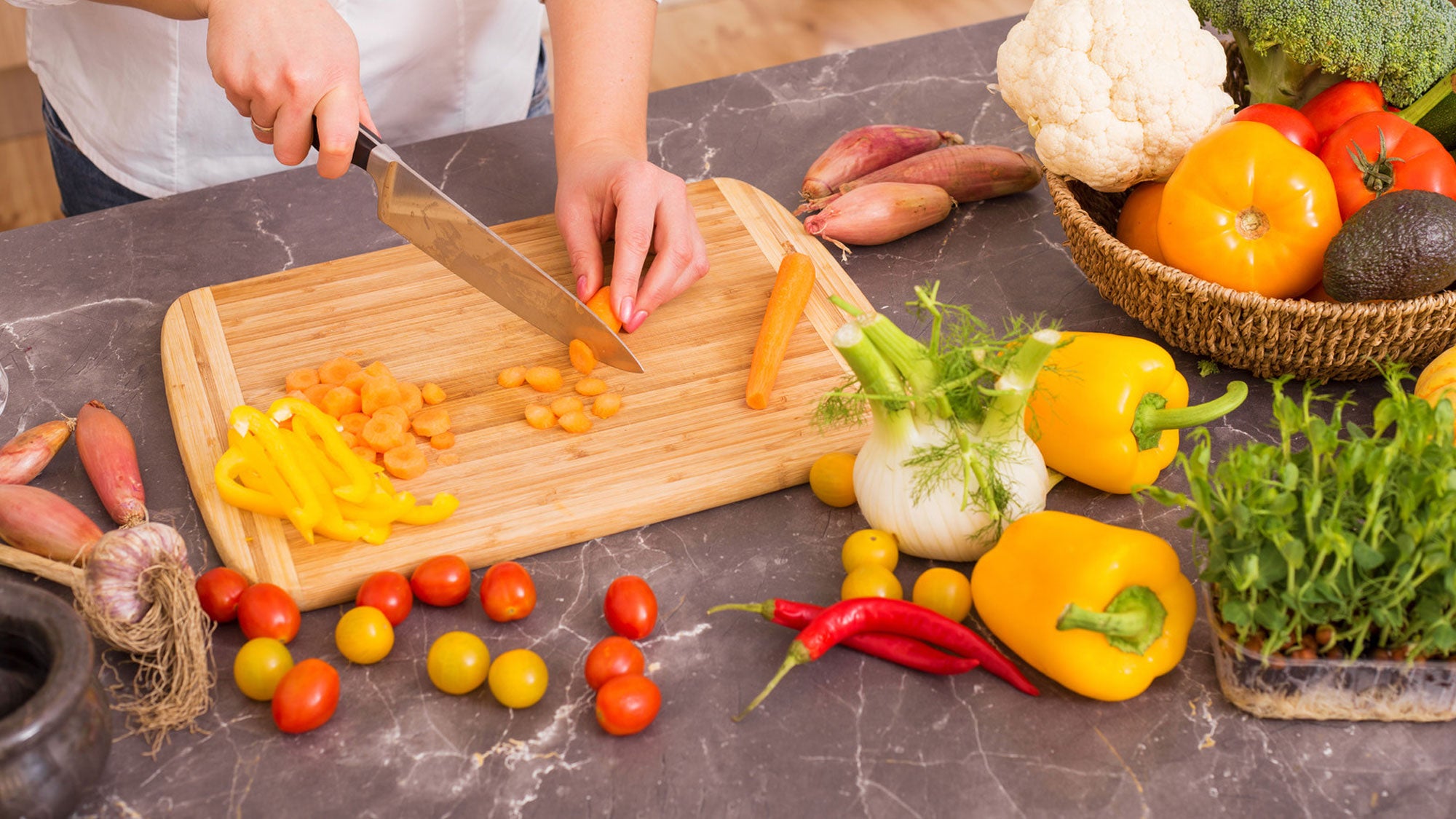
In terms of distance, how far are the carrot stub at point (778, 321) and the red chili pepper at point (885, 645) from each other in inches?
14.2

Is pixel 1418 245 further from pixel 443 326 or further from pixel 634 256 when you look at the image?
pixel 443 326

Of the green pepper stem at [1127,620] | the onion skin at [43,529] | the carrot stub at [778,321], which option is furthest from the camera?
the carrot stub at [778,321]

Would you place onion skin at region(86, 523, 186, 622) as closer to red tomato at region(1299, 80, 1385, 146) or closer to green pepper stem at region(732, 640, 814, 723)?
green pepper stem at region(732, 640, 814, 723)

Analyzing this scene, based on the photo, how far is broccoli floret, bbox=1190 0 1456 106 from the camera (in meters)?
1.52

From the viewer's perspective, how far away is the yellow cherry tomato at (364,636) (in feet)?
3.86

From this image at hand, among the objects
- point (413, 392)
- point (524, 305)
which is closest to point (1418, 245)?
point (524, 305)

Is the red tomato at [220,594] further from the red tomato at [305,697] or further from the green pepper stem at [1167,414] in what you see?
the green pepper stem at [1167,414]

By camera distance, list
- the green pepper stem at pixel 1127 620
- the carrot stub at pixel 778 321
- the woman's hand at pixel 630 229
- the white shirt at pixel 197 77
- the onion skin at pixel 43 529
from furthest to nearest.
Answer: the white shirt at pixel 197 77, the woman's hand at pixel 630 229, the carrot stub at pixel 778 321, the onion skin at pixel 43 529, the green pepper stem at pixel 1127 620

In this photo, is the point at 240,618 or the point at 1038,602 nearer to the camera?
the point at 1038,602

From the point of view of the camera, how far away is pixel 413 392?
148 centimetres

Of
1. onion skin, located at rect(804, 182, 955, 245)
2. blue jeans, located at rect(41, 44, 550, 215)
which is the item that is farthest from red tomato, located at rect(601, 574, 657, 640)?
blue jeans, located at rect(41, 44, 550, 215)

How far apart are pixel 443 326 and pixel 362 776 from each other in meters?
0.71

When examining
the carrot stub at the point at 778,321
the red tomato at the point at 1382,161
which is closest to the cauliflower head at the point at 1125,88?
the red tomato at the point at 1382,161

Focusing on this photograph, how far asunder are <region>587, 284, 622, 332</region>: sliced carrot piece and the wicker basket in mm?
640
